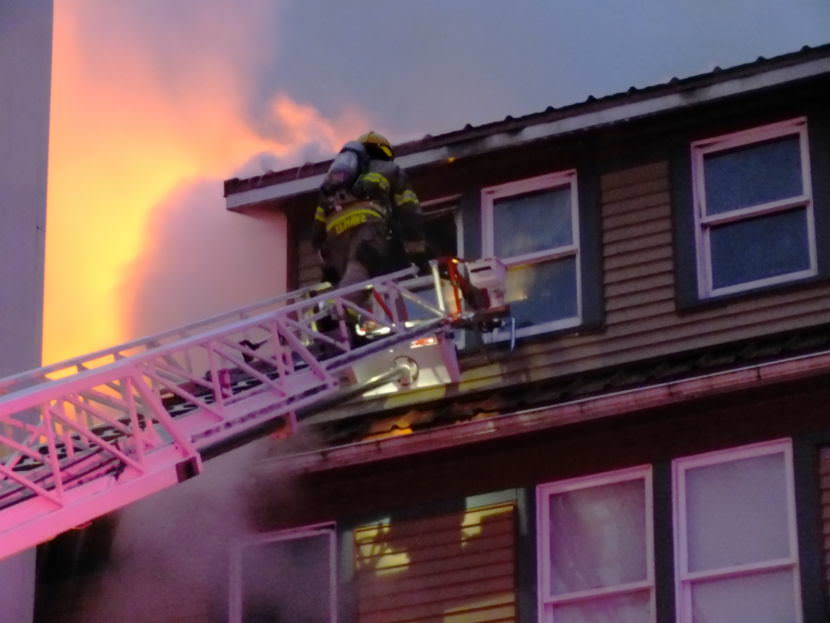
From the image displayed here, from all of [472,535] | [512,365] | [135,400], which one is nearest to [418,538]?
[472,535]

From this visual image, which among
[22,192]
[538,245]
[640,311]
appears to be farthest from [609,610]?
[22,192]

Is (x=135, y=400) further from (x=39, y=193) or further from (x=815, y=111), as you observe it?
(x=815, y=111)

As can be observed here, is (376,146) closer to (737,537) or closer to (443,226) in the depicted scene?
(443,226)

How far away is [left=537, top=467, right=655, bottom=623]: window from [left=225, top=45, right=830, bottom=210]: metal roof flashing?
A: 9.15 feet

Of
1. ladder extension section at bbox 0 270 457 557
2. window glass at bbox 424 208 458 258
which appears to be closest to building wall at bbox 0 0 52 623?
ladder extension section at bbox 0 270 457 557

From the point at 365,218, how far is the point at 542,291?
64.9 inches

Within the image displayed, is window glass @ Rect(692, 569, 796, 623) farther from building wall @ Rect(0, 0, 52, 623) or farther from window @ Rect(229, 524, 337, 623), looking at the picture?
building wall @ Rect(0, 0, 52, 623)

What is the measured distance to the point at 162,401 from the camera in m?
15.1

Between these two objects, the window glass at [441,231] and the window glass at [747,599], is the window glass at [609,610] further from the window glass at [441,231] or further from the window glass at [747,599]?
the window glass at [441,231]

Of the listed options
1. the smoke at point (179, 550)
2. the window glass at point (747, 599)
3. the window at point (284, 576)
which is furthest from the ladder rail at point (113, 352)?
the window glass at point (747, 599)

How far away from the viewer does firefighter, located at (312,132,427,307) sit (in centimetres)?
1658

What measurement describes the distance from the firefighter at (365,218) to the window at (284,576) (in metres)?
1.99

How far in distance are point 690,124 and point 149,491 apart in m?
5.33

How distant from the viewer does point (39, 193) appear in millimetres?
18703
